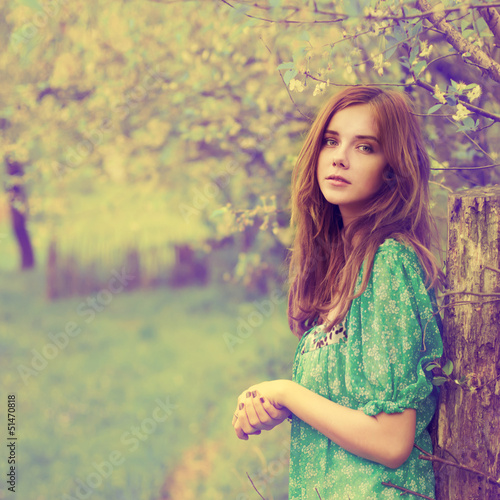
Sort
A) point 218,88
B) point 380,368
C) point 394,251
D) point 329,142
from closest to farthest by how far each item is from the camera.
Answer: point 380,368 → point 394,251 → point 329,142 → point 218,88

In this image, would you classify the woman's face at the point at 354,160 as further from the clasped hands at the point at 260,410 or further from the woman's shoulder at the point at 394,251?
the clasped hands at the point at 260,410

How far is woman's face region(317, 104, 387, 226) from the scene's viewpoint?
1.78m

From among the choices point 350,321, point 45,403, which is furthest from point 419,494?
point 45,403

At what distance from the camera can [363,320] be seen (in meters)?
1.63

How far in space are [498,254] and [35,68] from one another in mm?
7746

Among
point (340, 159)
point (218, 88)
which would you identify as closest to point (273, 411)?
point (340, 159)

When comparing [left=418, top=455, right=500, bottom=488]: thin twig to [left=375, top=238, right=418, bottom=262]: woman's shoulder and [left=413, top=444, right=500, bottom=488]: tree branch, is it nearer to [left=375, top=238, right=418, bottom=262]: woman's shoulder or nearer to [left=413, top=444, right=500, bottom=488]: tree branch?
[left=413, top=444, right=500, bottom=488]: tree branch

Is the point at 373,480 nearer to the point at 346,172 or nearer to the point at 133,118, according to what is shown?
the point at 346,172

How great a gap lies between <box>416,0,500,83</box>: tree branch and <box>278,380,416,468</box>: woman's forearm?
A: 1.07 meters

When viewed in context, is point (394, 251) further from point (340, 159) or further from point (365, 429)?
point (365, 429)

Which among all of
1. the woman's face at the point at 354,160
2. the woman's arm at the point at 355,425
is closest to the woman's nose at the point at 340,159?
the woman's face at the point at 354,160

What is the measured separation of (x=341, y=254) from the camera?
1.97 meters

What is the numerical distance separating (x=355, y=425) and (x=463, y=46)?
47.1 inches

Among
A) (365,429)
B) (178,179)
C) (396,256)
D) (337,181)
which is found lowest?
(365,429)
